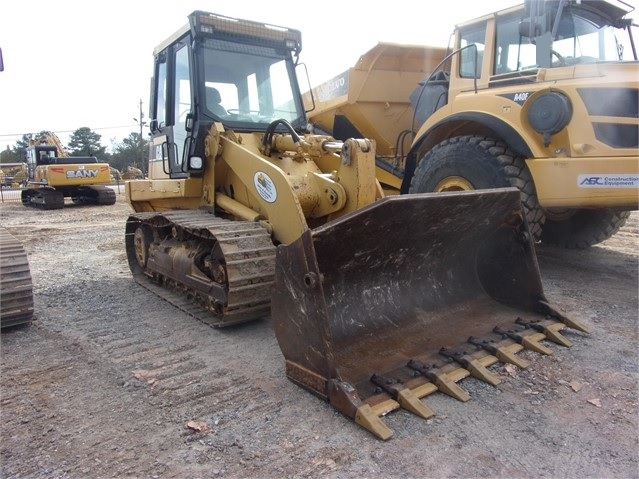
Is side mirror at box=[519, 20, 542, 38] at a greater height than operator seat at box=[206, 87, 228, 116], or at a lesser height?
greater

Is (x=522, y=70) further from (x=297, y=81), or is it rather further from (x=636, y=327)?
(x=636, y=327)

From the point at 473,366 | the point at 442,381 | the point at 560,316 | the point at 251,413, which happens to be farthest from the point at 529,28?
the point at 251,413

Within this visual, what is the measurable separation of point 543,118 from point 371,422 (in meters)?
3.43

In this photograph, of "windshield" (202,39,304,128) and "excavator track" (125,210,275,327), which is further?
"windshield" (202,39,304,128)

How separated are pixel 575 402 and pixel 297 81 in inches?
159

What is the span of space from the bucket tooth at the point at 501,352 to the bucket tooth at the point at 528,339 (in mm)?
181

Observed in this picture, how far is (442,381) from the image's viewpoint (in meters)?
2.94

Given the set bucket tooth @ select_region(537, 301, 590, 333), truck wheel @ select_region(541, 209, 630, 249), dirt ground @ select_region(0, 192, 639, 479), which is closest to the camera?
dirt ground @ select_region(0, 192, 639, 479)

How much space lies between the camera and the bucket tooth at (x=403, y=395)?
8.84ft

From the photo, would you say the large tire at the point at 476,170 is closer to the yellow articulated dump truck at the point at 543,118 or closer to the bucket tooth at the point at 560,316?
the yellow articulated dump truck at the point at 543,118

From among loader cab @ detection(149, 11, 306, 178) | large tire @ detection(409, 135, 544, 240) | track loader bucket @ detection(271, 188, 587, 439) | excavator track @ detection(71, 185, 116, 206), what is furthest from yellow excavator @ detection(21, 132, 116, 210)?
track loader bucket @ detection(271, 188, 587, 439)

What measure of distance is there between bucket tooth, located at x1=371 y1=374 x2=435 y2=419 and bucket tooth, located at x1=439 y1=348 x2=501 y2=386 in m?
0.49

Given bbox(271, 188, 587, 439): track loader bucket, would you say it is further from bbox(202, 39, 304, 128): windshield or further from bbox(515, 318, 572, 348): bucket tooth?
bbox(202, 39, 304, 128): windshield

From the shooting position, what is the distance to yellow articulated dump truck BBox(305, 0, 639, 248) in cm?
457
